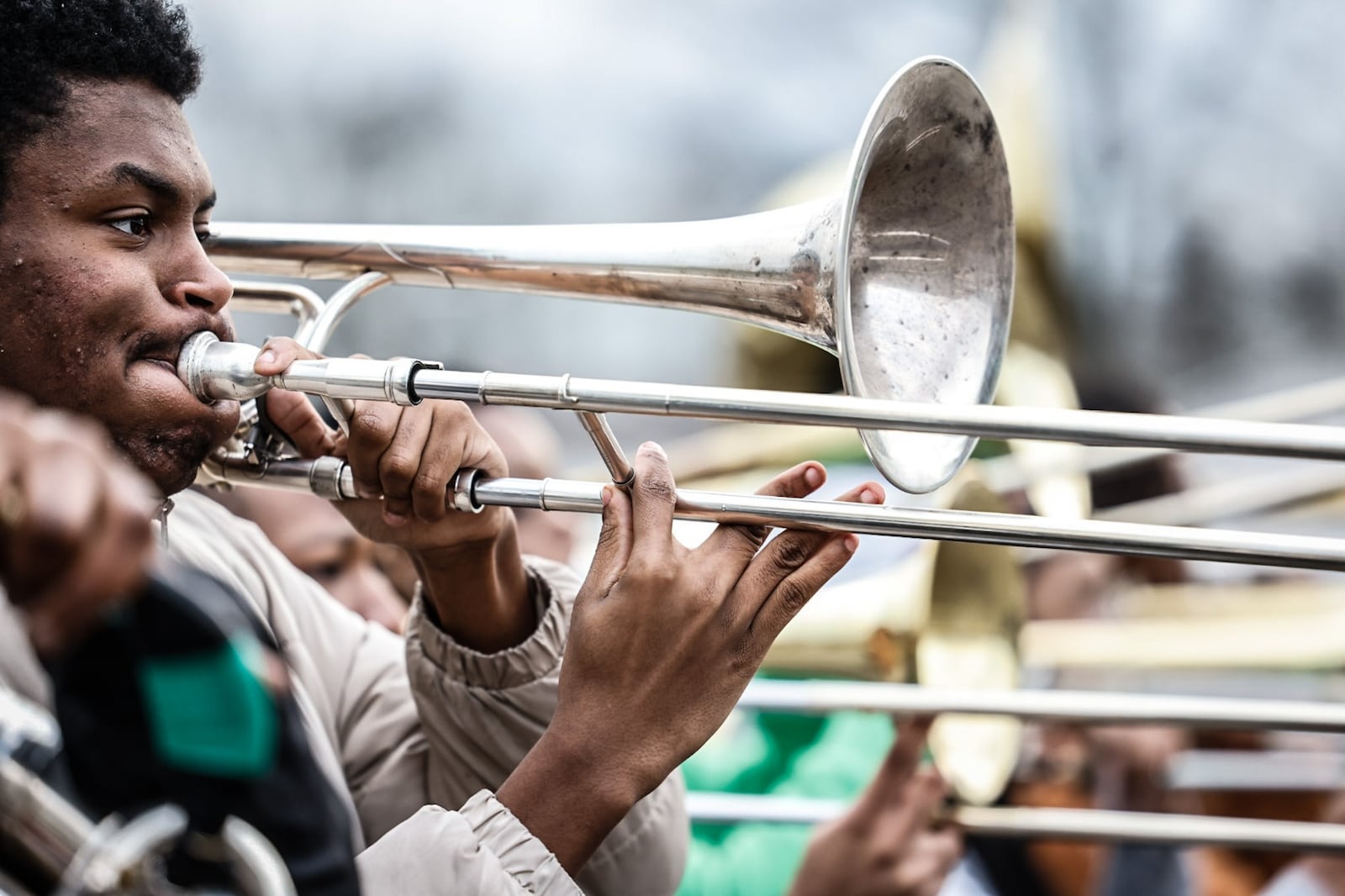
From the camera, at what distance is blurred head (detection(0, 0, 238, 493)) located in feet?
5.34

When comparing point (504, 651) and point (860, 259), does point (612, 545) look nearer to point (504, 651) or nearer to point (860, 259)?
point (504, 651)

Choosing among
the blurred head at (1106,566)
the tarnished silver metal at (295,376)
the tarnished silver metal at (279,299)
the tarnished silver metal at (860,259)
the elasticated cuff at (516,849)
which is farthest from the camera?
the blurred head at (1106,566)

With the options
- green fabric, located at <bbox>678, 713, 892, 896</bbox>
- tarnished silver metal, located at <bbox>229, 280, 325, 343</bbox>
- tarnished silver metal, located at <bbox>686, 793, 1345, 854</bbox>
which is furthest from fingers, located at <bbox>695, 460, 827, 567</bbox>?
green fabric, located at <bbox>678, 713, 892, 896</bbox>

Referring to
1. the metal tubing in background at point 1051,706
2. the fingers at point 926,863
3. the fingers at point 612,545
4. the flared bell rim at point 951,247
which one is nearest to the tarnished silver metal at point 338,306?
the fingers at point 612,545

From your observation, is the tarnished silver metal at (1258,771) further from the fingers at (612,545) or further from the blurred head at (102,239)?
the blurred head at (102,239)

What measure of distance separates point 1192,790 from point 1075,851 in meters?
0.39

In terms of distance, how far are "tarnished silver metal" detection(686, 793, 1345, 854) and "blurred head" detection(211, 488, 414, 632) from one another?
808 millimetres

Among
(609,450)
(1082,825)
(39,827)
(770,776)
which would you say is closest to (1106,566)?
(770,776)

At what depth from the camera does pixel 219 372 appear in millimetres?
1679

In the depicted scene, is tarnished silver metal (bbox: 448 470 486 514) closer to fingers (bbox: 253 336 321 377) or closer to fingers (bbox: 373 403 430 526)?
fingers (bbox: 373 403 430 526)

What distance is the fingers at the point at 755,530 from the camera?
1.58 m

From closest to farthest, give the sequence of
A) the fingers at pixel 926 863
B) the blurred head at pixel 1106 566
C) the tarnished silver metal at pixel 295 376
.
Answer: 1. the tarnished silver metal at pixel 295 376
2. the fingers at pixel 926 863
3. the blurred head at pixel 1106 566

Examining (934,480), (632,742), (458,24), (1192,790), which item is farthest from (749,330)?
(458,24)

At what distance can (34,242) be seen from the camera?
5.33 ft
